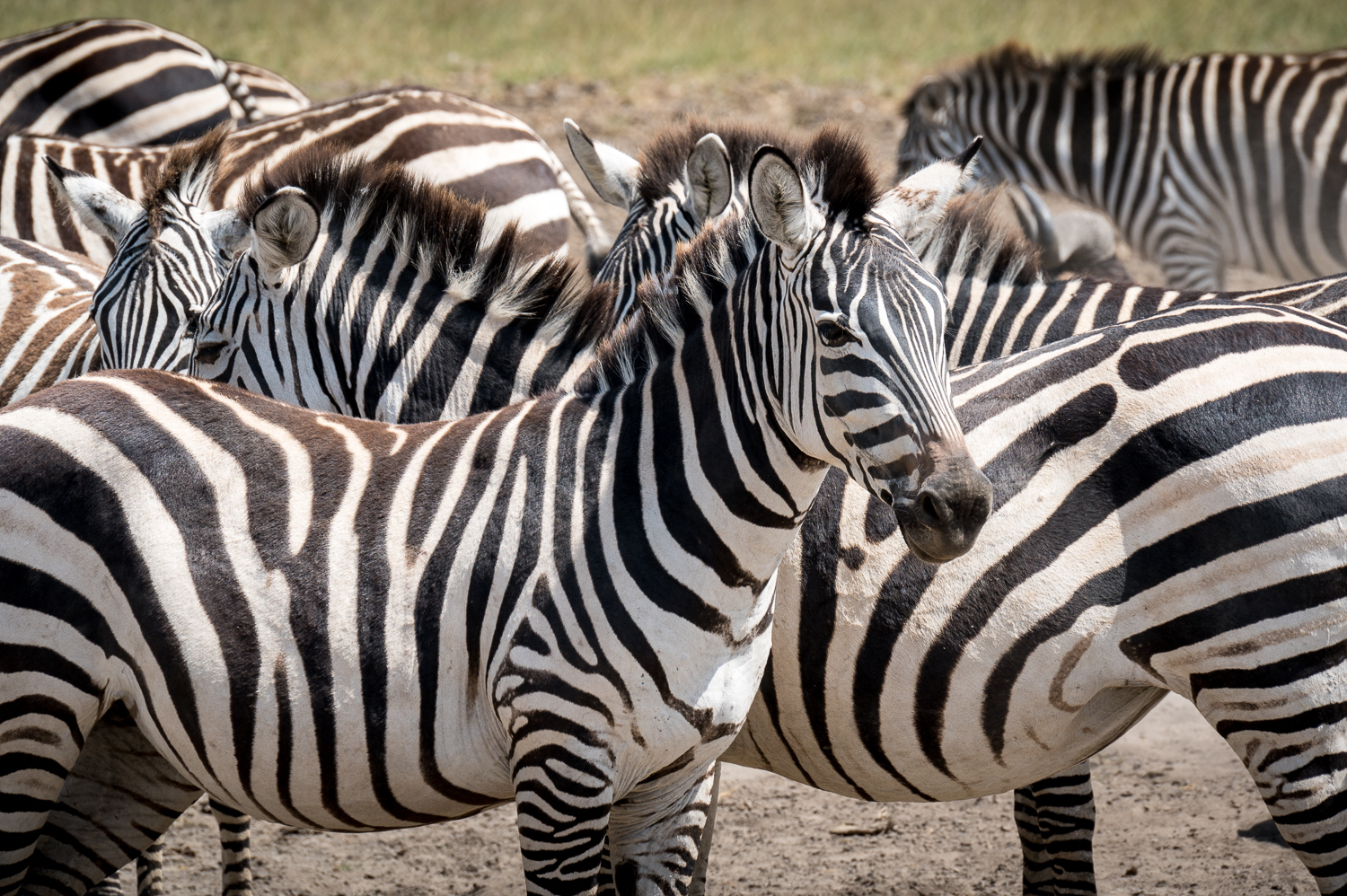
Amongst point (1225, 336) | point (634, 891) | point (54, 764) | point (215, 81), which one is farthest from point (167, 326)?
point (215, 81)

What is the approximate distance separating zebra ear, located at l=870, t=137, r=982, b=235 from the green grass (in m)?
11.6

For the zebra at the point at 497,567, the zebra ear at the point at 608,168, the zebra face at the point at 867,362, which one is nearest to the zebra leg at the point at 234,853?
the zebra at the point at 497,567

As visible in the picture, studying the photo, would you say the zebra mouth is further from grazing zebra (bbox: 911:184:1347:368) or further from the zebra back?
the zebra back

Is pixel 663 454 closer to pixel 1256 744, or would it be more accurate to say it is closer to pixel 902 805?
pixel 1256 744

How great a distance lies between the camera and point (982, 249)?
482cm

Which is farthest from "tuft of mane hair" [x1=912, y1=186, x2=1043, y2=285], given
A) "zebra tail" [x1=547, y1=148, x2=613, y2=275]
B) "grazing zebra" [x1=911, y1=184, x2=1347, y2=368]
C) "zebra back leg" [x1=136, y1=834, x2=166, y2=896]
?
"zebra back leg" [x1=136, y1=834, x2=166, y2=896]

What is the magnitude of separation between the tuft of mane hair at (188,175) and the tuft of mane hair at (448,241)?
50cm

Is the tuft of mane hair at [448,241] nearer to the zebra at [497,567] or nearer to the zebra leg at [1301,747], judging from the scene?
the zebra at [497,567]

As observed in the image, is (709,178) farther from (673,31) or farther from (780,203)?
(673,31)

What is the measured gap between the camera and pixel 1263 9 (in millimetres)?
19141

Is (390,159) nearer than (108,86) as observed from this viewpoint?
Yes

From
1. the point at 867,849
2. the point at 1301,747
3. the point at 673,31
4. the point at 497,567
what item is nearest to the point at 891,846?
the point at 867,849

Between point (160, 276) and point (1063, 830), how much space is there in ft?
13.0

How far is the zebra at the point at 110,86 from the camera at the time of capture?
8.23 meters
